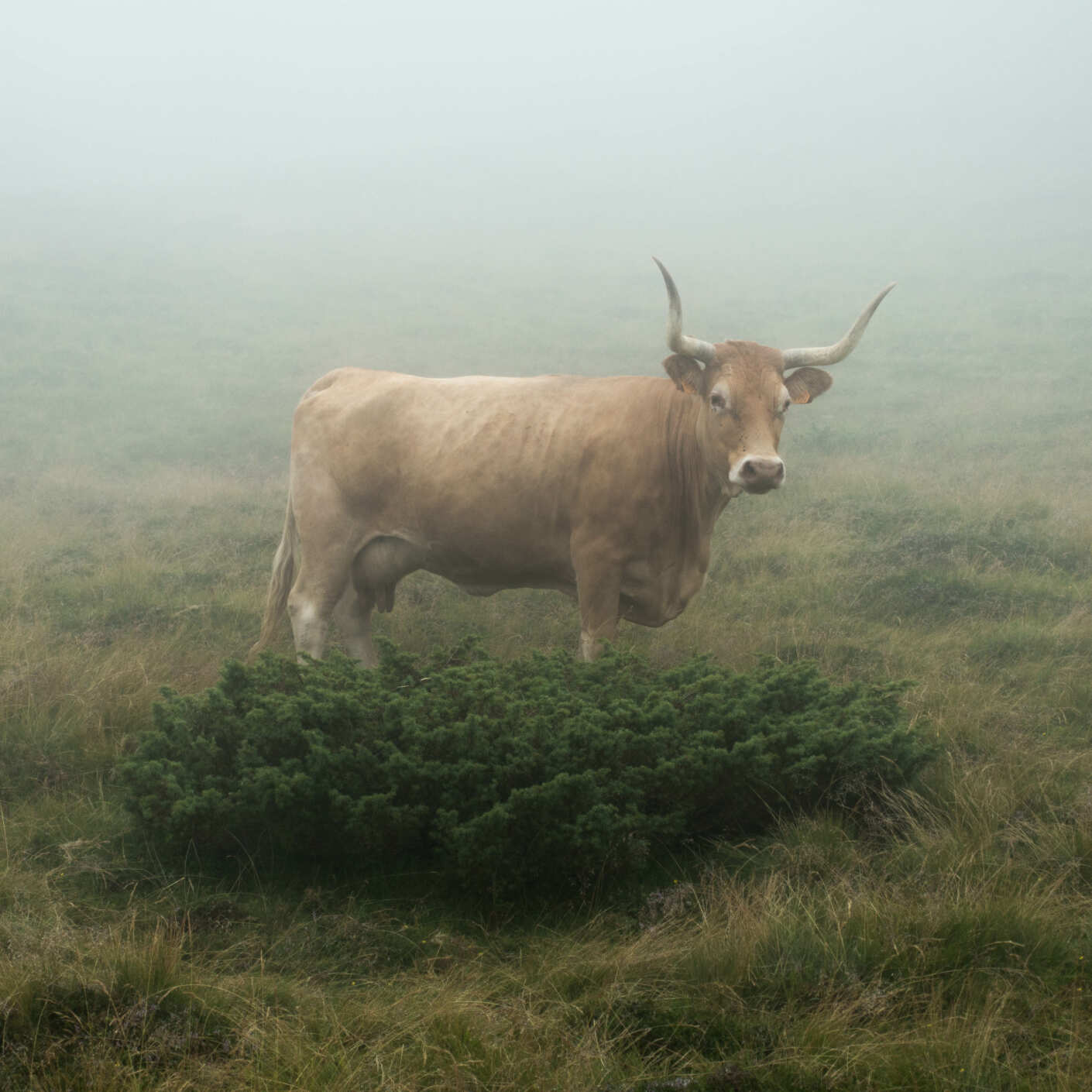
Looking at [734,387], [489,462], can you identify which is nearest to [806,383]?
[734,387]

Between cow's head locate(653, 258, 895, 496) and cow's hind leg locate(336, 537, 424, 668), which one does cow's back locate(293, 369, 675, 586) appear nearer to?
cow's hind leg locate(336, 537, 424, 668)

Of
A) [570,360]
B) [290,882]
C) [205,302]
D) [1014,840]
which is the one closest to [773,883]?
[1014,840]

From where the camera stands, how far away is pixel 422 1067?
293 centimetres

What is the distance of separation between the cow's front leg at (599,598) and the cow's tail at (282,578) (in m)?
2.26

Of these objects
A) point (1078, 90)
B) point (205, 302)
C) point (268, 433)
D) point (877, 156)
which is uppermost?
point (1078, 90)

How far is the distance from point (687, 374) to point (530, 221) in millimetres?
34365

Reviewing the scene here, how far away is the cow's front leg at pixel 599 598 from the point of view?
638cm

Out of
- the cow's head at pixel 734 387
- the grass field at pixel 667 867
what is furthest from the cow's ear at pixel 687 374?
the grass field at pixel 667 867

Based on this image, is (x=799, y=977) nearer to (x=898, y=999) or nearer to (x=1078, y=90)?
(x=898, y=999)

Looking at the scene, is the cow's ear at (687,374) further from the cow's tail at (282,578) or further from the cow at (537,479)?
the cow's tail at (282,578)

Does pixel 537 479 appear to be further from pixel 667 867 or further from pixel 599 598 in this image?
pixel 667 867

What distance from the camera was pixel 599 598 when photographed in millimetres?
6383

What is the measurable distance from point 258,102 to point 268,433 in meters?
42.5

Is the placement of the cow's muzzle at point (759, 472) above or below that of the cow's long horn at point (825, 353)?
below
